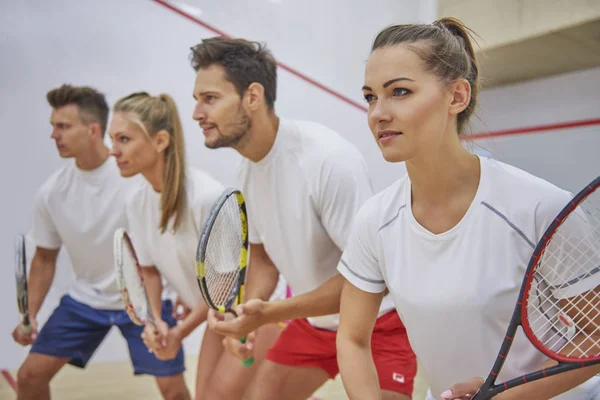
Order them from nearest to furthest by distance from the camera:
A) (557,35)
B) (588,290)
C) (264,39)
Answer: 1. (588,290)
2. (557,35)
3. (264,39)

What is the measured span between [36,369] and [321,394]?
1243mm

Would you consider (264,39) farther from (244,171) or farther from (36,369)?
(36,369)

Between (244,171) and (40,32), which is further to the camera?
(40,32)

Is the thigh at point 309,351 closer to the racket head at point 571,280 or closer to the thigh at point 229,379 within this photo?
the thigh at point 229,379

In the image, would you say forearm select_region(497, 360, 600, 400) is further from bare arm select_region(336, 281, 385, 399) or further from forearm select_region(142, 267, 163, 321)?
forearm select_region(142, 267, 163, 321)

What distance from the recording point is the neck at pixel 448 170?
1.34 metres

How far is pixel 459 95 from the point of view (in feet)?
4.40

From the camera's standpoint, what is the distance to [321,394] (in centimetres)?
319

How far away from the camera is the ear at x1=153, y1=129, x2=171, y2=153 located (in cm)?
253

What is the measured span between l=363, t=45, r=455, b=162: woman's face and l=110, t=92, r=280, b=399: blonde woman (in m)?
1.15

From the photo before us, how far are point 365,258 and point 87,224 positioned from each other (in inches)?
66.4

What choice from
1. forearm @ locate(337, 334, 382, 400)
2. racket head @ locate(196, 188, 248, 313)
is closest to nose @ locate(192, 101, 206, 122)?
racket head @ locate(196, 188, 248, 313)

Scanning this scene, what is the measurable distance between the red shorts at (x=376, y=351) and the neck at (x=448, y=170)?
2.11ft

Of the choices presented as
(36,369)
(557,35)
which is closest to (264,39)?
(557,35)
